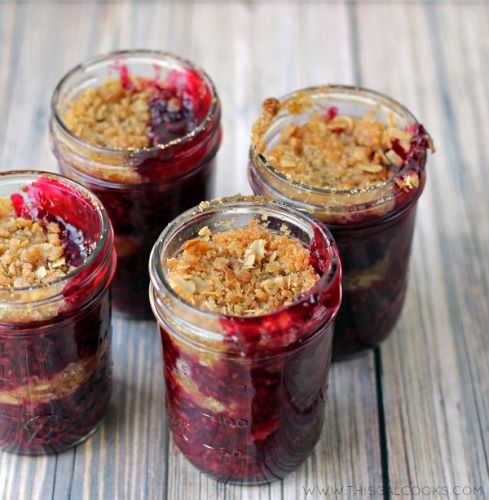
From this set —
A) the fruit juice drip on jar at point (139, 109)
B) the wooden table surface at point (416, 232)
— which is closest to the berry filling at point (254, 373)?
the wooden table surface at point (416, 232)

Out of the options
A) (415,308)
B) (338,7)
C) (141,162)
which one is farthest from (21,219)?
(338,7)

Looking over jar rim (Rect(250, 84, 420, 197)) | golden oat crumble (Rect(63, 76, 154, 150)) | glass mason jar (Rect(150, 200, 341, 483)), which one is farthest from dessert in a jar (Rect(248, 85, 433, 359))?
golden oat crumble (Rect(63, 76, 154, 150))

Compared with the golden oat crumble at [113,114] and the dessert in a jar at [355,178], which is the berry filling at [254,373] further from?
the golden oat crumble at [113,114]

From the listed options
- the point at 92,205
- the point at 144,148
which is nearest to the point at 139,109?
the point at 144,148

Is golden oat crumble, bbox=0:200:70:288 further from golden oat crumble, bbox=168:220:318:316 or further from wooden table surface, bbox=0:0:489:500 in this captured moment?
wooden table surface, bbox=0:0:489:500

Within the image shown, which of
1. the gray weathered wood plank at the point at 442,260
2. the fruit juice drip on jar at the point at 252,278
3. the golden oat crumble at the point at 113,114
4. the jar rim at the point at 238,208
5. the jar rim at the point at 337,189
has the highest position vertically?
the jar rim at the point at 337,189

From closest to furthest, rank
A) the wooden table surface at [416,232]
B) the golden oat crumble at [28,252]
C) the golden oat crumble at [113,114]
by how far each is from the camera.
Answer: the golden oat crumble at [28,252] → the wooden table surface at [416,232] → the golden oat crumble at [113,114]
